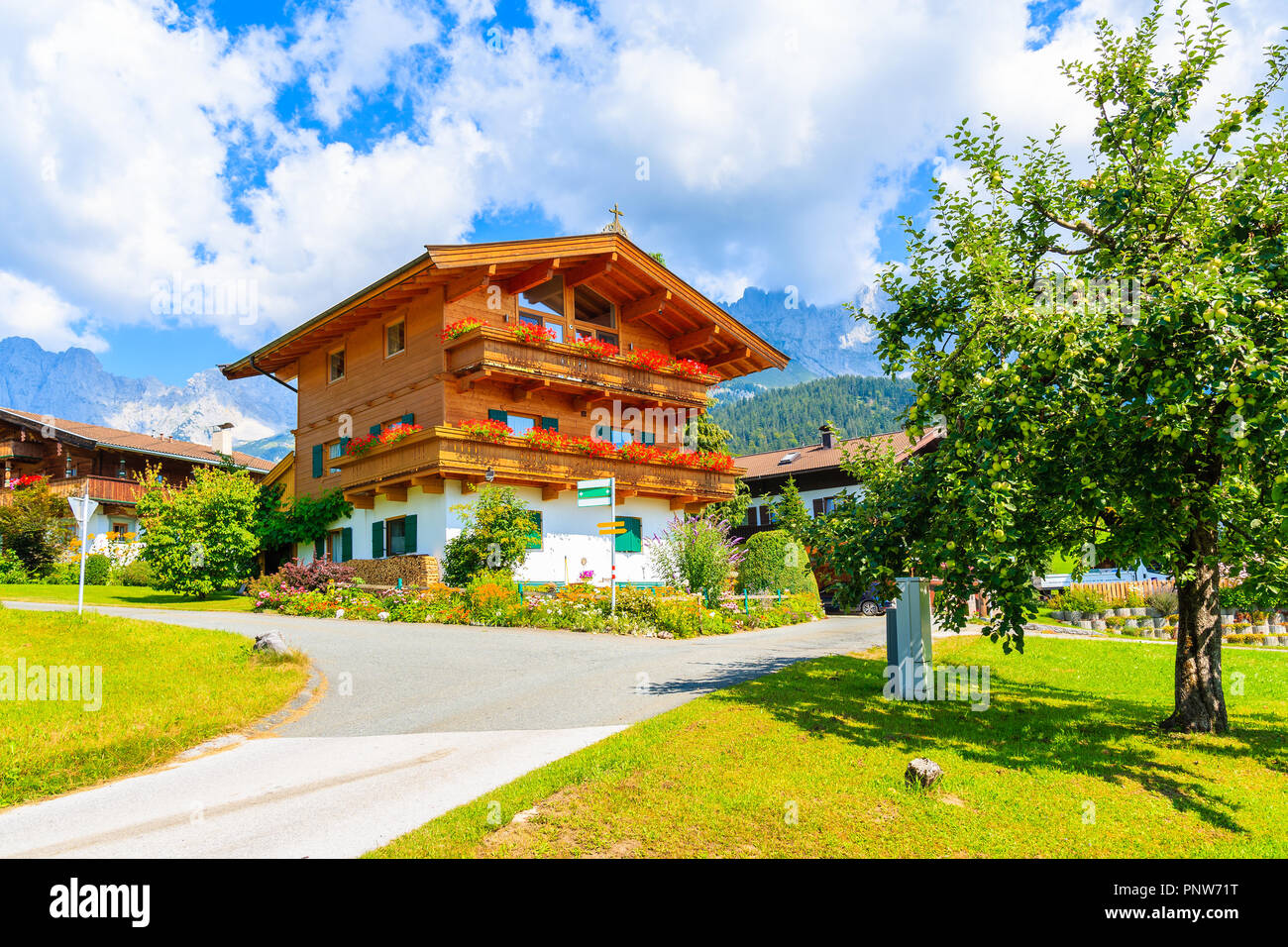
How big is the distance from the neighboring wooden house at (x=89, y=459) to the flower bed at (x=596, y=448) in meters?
24.9

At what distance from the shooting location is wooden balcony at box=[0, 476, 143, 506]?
39344 millimetres

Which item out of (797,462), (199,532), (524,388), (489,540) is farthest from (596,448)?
(797,462)

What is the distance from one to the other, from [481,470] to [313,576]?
21.5ft

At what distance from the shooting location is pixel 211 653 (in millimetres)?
13617

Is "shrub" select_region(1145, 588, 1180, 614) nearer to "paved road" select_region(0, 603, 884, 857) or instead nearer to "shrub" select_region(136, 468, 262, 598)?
"paved road" select_region(0, 603, 884, 857)

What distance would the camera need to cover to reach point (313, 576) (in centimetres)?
2562

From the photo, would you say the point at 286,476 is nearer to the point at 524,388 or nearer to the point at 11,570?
the point at 11,570

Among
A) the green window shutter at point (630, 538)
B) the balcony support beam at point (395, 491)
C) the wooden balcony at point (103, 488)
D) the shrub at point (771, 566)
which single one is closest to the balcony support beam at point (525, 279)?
the balcony support beam at point (395, 491)

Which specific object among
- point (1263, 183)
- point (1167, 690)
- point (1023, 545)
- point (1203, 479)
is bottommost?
point (1167, 690)
